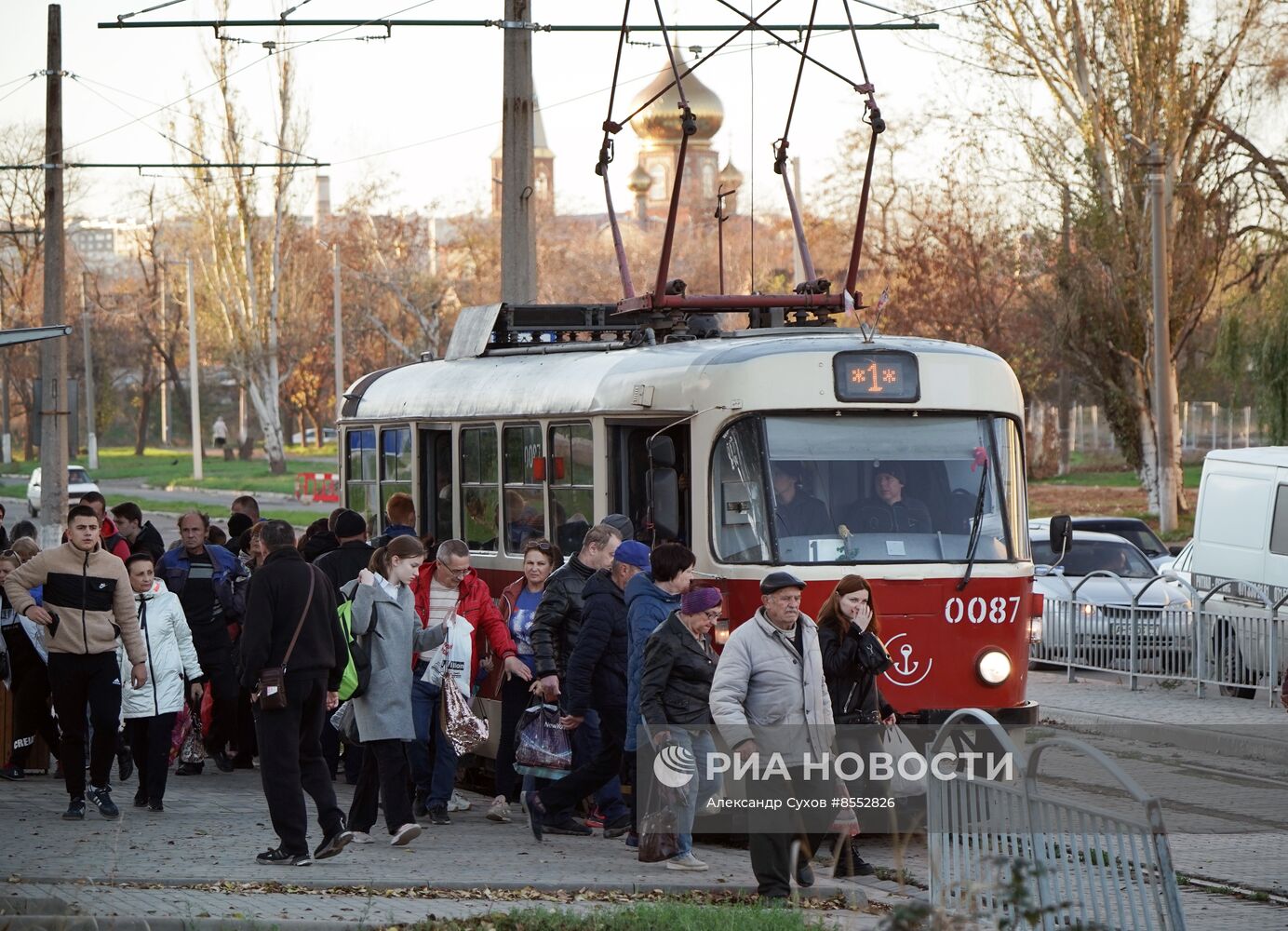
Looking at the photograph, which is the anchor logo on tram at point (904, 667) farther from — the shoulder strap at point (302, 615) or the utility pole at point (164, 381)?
the utility pole at point (164, 381)

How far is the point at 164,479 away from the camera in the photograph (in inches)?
2628

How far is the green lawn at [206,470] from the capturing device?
62.6 m

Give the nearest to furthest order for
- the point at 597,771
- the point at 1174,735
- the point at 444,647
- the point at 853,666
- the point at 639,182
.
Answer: the point at 853,666 → the point at 597,771 → the point at 444,647 → the point at 1174,735 → the point at 639,182

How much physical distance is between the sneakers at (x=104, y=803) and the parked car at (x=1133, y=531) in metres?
14.7

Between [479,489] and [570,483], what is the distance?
5.25 feet

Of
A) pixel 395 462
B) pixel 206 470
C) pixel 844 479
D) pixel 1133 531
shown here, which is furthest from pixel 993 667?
pixel 206 470

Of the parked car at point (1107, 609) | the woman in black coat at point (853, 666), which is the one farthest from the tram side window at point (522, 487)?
the parked car at point (1107, 609)

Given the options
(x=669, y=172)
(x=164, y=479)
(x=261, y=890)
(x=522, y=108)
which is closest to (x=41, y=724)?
(x=261, y=890)

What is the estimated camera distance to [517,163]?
1958 centimetres

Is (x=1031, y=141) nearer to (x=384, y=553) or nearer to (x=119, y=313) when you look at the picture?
(x=384, y=553)

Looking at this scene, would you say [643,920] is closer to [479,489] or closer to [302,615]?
[302,615]

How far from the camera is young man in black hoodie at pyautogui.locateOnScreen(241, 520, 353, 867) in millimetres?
9570

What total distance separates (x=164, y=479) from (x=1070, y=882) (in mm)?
62496

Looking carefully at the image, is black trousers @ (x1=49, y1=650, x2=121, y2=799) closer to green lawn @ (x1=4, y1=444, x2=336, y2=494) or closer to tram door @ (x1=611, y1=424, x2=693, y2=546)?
tram door @ (x1=611, y1=424, x2=693, y2=546)
